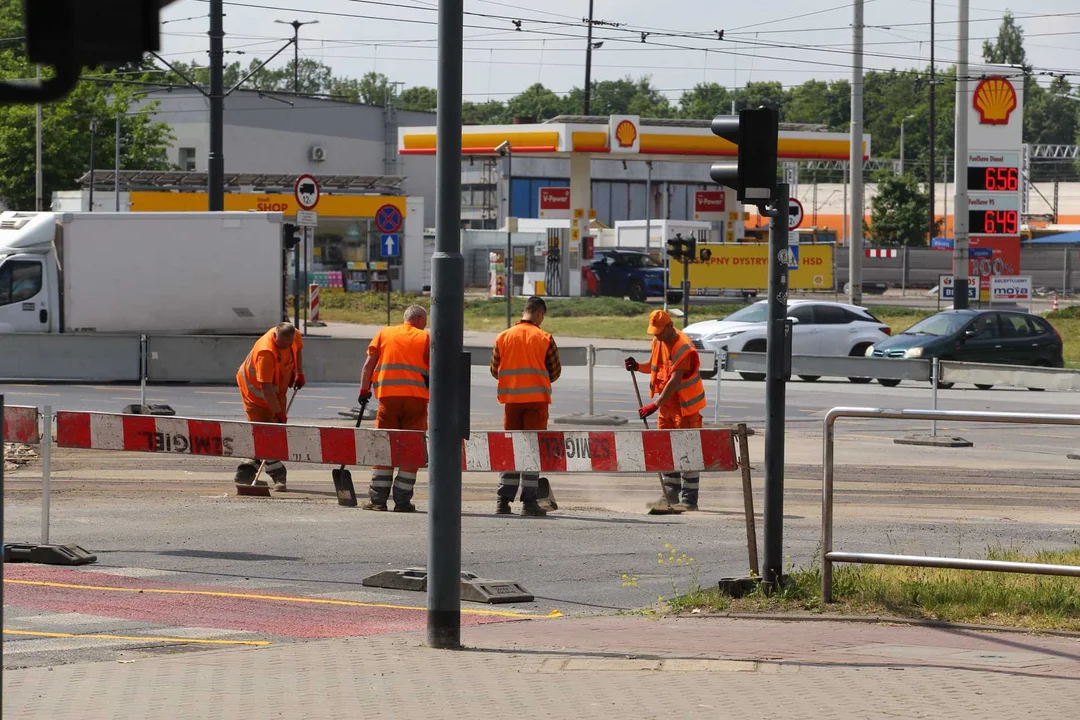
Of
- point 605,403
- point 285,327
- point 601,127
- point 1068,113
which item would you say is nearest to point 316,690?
point 285,327

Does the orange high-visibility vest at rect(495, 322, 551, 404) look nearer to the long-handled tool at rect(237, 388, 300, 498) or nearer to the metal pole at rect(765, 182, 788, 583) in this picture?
the long-handled tool at rect(237, 388, 300, 498)

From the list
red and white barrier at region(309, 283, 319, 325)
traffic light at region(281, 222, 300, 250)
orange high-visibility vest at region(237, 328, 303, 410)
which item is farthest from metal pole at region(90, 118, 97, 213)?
orange high-visibility vest at region(237, 328, 303, 410)

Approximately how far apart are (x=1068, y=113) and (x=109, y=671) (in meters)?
179

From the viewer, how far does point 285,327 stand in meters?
14.7

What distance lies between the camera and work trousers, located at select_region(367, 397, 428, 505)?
1358 centimetres

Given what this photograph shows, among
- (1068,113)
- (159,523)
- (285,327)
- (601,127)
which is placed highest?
(1068,113)

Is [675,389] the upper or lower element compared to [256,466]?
upper

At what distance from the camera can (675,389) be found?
13.7m

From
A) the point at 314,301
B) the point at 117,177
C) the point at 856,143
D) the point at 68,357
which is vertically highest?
the point at 117,177

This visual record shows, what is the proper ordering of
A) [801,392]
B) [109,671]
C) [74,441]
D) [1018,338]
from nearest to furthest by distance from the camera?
[109,671]
[74,441]
[801,392]
[1018,338]

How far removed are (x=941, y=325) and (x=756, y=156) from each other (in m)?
21.3

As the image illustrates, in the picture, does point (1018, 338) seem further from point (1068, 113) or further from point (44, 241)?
point (1068, 113)

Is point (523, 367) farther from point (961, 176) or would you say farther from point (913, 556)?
point (961, 176)

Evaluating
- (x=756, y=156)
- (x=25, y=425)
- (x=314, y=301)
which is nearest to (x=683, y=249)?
(x=314, y=301)
